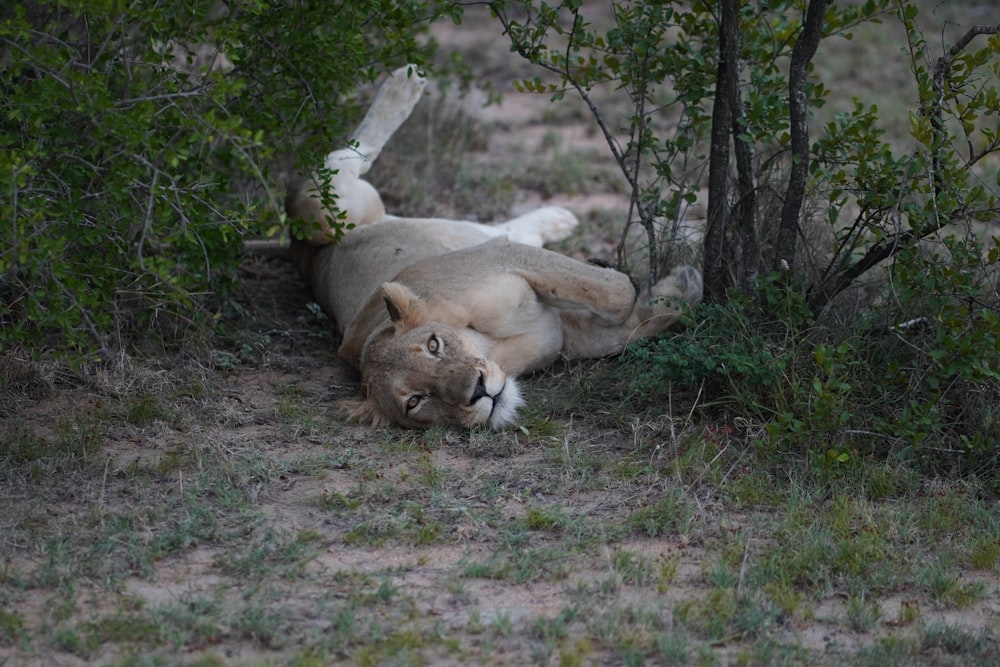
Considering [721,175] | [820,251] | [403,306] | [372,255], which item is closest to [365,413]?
[403,306]

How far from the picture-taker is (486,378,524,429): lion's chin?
499cm

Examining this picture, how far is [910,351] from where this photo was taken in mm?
4906

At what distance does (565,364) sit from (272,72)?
6.63 ft

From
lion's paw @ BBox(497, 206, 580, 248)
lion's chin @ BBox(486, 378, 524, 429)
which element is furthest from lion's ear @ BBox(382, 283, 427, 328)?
lion's paw @ BBox(497, 206, 580, 248)

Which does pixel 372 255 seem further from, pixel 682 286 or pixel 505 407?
pixel 682 286

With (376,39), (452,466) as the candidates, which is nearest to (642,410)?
(452,466)

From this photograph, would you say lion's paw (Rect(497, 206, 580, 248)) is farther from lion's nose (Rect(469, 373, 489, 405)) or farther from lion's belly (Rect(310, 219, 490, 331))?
lion's nose (Rect(469, 373, 489, 405))

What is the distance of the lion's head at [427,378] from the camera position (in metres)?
4.90

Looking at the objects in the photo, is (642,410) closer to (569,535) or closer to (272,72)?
(569,535)

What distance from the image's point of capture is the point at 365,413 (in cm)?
514

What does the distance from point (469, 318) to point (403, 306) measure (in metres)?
0.30

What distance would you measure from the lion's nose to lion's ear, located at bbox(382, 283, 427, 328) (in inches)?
17.0

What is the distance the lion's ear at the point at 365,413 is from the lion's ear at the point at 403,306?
377 millimetres

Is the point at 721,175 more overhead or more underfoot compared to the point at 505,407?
more overhead
